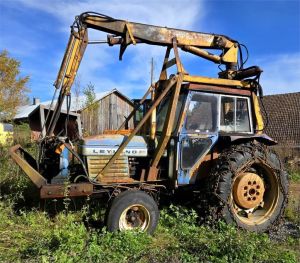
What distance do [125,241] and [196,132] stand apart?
234cm

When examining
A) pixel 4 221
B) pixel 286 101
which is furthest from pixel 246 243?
pixel 286 101

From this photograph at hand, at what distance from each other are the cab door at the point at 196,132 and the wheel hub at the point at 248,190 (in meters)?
0.74

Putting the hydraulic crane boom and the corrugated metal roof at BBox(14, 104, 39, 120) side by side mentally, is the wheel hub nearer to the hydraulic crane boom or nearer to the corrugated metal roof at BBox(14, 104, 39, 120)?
the hydraulic crane boom

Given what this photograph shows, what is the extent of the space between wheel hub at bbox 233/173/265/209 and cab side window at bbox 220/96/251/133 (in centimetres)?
92

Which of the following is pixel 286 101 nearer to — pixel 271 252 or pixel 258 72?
pixel 258 72

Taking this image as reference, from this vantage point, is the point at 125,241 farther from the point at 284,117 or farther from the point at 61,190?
the point at 284,117

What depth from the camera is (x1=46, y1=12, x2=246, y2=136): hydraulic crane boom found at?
6.59 meters

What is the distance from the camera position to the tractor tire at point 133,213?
5957 mm

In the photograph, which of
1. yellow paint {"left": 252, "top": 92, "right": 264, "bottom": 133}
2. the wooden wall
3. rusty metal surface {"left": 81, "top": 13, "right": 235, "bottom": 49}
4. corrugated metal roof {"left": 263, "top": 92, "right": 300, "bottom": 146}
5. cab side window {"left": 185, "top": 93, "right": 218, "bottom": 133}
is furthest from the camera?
the wooden wall

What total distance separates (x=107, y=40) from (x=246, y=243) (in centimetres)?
390

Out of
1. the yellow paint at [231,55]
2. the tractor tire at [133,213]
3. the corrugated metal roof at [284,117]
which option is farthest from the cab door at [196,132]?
the corrugated metal roof at [284,117]

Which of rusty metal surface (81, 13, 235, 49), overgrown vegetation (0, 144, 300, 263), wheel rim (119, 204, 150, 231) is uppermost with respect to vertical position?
rusty metal surface (81, 13, 235, 49)

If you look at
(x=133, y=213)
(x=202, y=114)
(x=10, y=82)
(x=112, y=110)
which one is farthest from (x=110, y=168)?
(x=10, y=82)

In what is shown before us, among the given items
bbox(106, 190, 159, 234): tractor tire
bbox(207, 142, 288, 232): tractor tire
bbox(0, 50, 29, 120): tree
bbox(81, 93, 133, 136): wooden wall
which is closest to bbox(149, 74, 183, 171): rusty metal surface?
bbox(106, 190, 159, 234): tractor tire
